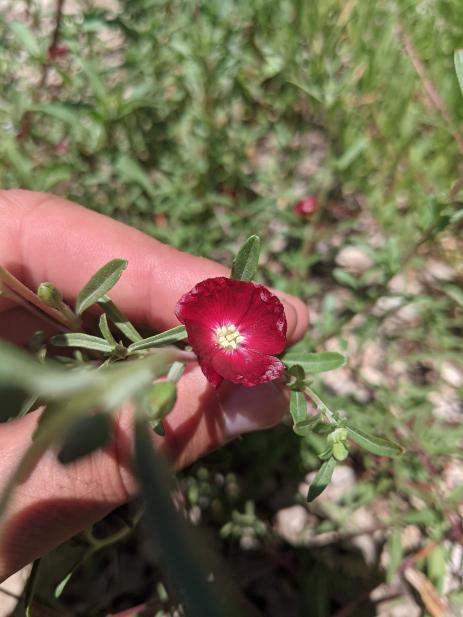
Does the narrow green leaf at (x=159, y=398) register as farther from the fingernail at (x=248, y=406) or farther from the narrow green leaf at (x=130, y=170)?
the narrow green leaf at (x=130, y=170)

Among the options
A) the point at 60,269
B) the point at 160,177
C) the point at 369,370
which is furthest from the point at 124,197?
the point at 369,370

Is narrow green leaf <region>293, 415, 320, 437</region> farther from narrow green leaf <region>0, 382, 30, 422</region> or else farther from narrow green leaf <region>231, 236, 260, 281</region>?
narrow green leaf <region>0, 382, 30, 422</region>

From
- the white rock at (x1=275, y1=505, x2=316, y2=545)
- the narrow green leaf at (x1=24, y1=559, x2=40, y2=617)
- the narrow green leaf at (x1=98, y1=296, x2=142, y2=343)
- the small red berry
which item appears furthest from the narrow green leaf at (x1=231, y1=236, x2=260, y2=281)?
the small red berry

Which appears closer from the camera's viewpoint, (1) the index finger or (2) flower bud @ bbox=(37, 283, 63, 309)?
(2) flower bud @ bbox=(37, 283, 63, 309)

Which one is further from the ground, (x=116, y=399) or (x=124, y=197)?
(x=116, y=399)

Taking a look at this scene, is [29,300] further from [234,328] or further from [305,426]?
[305,426]

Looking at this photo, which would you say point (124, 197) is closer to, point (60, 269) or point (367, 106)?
point (60, 269)

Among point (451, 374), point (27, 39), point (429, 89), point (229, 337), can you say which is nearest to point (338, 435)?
point (229, 337)
